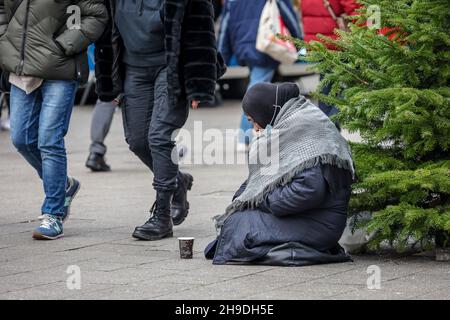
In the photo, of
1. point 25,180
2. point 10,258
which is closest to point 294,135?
point 10,258

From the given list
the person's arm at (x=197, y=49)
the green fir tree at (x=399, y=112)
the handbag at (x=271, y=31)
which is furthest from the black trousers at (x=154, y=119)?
the handbag at (x=271, y=31)

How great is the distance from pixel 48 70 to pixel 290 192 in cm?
194

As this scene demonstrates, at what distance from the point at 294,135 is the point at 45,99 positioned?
1823 mm

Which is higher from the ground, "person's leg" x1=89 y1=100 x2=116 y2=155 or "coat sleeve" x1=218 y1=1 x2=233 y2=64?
"coat sleeve" x1=218 y1=1 x2=233 y2=64

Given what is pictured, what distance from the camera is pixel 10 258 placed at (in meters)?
6.66

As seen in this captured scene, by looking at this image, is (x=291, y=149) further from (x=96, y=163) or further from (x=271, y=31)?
(x=271, y=31)

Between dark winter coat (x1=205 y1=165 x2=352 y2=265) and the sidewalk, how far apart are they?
3.7 inches

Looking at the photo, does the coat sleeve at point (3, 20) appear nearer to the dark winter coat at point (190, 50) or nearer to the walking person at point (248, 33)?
the dark winter coat at point (190, 50)

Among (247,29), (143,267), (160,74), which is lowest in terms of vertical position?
(143,267)

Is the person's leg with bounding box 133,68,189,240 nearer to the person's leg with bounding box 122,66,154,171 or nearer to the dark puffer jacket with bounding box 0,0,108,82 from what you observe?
the person's leg with bounding box 122,66,154,171

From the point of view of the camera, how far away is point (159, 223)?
7.33 metres

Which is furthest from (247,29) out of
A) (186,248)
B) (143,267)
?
(143,267)

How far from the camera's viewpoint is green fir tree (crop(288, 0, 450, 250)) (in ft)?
20.3

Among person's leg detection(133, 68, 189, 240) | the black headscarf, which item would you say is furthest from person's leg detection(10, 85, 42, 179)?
the black headscarf
